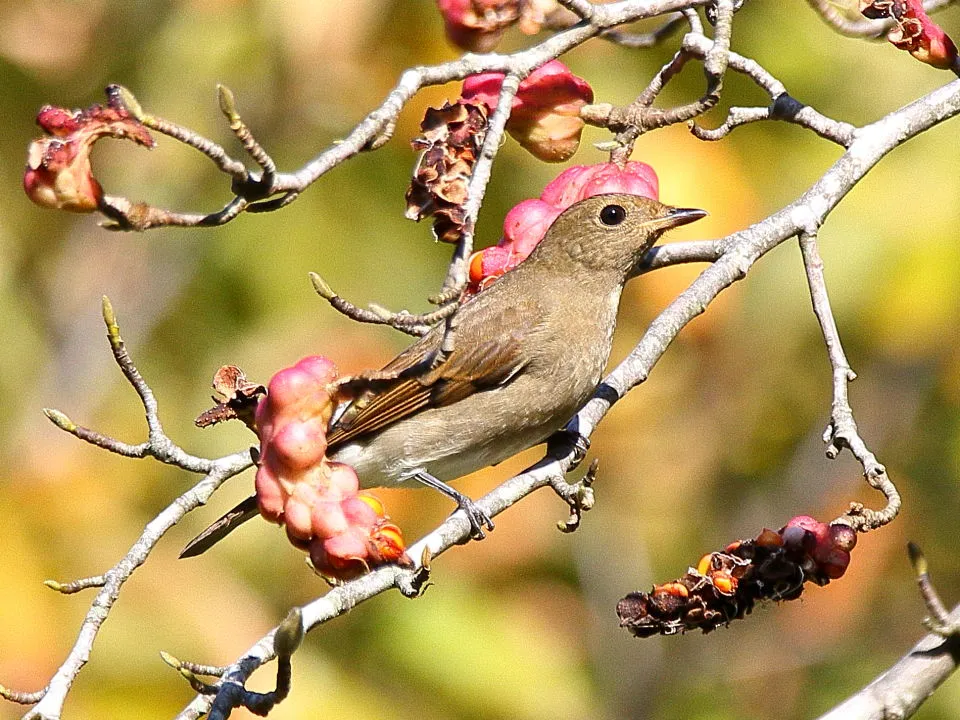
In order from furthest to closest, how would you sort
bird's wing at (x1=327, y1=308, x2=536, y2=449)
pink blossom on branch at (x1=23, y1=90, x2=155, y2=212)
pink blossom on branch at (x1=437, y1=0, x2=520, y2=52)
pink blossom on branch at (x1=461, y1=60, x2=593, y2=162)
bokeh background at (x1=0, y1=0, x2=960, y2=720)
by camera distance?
bokeh background at (x1=0, y1=0, x2=960, y2=720), bird's wing at (x1=327, y1=308, x2=536, y2=449), pink blossom on branch at (x1=461, y1=60, x2=593, y2=162), pink blossom on branch at (x1=437, y1=0, x2=520, y2=52), pink blossom on branch at (x1=23, y1=90, x2=155, y2=212)

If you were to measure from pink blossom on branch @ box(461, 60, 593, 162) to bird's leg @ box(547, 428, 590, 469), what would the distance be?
99 centimetres

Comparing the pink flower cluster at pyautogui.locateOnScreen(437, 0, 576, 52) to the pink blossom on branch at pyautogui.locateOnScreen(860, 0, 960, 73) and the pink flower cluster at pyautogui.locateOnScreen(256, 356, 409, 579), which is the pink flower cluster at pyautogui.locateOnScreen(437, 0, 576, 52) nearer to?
the pink blossom on branch at pyautogui.locateOnScreen(860, 0, 960, 73)

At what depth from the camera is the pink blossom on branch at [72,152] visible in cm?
263

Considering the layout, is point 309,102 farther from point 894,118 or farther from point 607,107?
point 894,118

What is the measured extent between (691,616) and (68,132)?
5.89ft

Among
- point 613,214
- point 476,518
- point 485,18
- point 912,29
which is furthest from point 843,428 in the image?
point 613,214

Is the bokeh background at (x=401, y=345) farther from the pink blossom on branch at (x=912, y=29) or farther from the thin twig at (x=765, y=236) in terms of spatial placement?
the pink blossom on branch at (x=912, y=29)

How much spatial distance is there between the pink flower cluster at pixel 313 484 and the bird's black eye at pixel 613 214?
7.00 feet

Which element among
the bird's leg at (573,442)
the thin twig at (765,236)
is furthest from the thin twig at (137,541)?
the bird's leg at (573,442)

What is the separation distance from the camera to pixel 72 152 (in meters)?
2.65

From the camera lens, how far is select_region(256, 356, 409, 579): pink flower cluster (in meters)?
2.86

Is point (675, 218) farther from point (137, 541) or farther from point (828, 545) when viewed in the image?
point (137, 541)

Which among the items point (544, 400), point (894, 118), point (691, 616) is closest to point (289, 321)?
point (544, 400)

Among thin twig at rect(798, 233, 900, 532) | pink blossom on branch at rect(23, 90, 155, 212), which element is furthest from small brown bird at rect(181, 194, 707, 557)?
pink blossom on branch at rect(23, 90, 155, 212)
